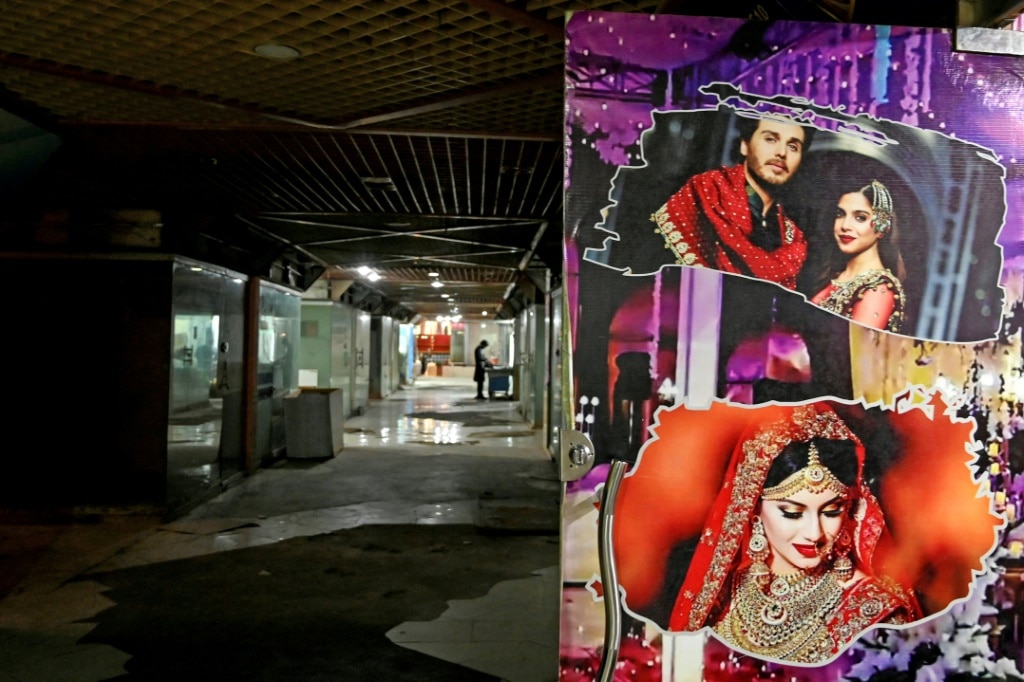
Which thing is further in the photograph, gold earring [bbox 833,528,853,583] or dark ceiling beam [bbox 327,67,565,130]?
dark ceiling beam [bbox 327,67,565,130]

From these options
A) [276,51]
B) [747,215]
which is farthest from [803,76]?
[276,51]

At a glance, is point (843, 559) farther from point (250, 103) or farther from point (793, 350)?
point (250, 103)

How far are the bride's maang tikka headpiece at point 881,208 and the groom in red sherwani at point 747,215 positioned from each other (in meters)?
0.23

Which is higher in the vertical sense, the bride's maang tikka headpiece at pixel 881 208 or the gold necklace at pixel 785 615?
the bride's maang tikka headpiece at pixel 881 208

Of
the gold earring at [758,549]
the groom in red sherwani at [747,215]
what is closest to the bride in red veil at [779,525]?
the gold earring at [758,549]

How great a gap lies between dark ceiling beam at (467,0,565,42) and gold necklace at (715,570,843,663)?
2228mm

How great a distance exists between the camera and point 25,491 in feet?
22.5

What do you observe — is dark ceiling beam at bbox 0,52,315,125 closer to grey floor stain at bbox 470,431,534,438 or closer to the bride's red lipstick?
the bride's red lipstick

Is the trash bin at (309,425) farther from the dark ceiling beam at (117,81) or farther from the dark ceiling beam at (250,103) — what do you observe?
the dark ceiling beam at (117,81)

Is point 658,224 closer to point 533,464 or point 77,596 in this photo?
point 77,596

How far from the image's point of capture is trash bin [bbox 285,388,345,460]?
34.5 feet

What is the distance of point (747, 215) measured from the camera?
2.15 m

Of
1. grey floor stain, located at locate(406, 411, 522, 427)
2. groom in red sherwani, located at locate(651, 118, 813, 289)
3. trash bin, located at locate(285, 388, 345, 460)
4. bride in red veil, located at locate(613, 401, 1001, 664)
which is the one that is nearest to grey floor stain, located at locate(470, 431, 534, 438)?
grey floor stain, located at locate(406, 411, 522, 427)

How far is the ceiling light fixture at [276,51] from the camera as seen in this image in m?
3.38
